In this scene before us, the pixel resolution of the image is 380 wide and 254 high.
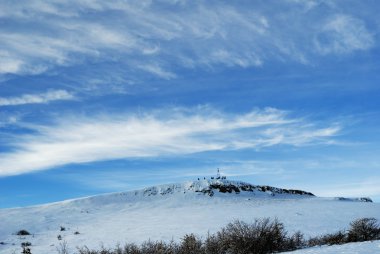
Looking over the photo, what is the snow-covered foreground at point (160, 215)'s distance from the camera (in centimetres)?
1880

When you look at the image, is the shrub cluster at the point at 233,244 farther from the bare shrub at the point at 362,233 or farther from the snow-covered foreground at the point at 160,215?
the bare shrub at the point at 362,233

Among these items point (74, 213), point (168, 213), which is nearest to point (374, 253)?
point (168, 213)

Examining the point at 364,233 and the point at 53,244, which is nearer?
the point at 364,233

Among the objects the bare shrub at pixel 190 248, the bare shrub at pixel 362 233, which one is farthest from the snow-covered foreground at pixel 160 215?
the bare shrub at pixel 190 248

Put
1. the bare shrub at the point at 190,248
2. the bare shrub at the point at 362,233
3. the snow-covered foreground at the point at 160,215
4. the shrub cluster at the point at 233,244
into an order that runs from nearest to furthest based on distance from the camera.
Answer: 1. the shrub cluster at the point at 233,244
2. the bare shrub at the point at 190,248
3. the bare shrub at the point at 362,233
4. the snow-covered foreground at the point at 160,215

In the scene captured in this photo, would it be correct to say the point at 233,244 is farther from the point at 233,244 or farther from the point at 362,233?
the point at 362,233

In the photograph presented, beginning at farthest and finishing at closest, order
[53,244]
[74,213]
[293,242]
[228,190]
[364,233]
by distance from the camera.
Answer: [228,190]
[74,213]
[53,244]
[364,233]
[293,242]

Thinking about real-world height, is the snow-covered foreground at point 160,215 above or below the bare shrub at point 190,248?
above

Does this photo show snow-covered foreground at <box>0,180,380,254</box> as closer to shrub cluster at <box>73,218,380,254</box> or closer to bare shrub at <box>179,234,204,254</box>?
shrub cluster at <box>73,218,380,254</box>

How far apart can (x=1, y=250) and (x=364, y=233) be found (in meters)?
13.5

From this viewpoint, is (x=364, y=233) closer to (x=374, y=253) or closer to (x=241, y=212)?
(x=374, y=253)

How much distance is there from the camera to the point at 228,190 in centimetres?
3744

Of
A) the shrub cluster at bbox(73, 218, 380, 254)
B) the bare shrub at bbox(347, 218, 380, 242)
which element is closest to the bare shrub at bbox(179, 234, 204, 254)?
the shrub cluster at bbox(73, 218, 380, 254)

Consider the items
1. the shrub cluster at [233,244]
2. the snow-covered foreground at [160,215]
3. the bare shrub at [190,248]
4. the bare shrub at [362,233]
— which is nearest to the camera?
the shrub cluster at [233,244]
